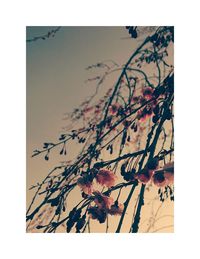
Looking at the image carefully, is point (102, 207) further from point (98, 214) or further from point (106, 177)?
point (106, 177)

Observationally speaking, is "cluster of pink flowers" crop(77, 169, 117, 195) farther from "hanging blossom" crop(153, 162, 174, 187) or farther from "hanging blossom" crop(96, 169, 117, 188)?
"hanging blossom" crop(153, 162, 174, 187)

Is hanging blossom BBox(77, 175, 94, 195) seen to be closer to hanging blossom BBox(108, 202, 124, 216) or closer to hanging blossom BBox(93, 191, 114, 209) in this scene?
hanging blossom BBox(93, 191, 114, 209)

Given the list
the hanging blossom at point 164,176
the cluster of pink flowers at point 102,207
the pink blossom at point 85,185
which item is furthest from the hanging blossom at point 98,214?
the hanging blossom at point 164,176

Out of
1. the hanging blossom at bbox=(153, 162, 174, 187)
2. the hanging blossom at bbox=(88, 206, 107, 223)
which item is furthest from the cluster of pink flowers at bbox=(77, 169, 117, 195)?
the hanging blossom at bbox=(153, 162, 174, 187)

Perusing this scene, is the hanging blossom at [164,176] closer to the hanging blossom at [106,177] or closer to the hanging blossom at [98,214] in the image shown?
the hanging blossom at [106,177]

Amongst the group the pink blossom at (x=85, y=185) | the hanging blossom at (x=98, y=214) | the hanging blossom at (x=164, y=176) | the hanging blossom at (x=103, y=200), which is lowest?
the hanging blossom at (x=98, y=214)

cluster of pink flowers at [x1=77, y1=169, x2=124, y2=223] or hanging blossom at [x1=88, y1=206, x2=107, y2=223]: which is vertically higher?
cluster of pink flowers at [x1=77, y1=169, x2=124, y2=223]

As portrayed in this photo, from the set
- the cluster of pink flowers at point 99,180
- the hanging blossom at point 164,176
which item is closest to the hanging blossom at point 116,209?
the cluster of pink flowers at point 99,180

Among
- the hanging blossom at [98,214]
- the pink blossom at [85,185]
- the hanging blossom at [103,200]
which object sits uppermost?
the pink blossom at [85,185]

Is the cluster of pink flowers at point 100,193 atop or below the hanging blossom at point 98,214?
atop

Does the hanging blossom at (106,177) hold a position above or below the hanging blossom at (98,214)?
above

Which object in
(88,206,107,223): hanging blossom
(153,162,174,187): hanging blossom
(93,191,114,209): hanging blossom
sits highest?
(153,162,174,187): hanging blossom

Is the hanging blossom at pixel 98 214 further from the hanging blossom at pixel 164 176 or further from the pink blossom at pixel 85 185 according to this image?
the hanging blossom at pixel 164 176
